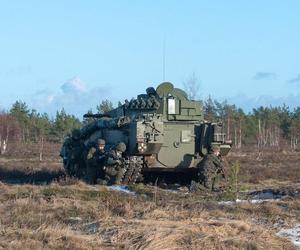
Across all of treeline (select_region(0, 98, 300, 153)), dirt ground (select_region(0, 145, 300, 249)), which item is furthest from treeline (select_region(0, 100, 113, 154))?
dirt ground (select_region(0, 145, 300, 249))

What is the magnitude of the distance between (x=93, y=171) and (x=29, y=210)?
9476 millimetres

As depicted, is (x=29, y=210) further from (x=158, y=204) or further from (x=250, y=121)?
(x=250, y=121)

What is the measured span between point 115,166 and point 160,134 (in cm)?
162

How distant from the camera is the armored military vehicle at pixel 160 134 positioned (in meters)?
20.9

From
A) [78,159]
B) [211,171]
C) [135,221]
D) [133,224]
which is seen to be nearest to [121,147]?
[211,171]

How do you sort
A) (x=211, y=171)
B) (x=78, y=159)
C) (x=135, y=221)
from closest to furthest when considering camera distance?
(x=135, y=221) → (x=211, y=171) → (x=78, y=159)

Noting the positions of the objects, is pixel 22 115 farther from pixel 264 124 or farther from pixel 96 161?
pixel 96 161

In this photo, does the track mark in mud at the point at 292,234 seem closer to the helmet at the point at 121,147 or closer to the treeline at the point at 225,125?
the helmet at the point at 121,147

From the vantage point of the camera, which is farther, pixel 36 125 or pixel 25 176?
pixel 36 125

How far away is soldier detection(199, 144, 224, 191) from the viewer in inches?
816

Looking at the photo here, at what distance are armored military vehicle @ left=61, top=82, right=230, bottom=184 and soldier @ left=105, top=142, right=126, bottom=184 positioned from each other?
0.19 m

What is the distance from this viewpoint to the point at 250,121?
3319 inches

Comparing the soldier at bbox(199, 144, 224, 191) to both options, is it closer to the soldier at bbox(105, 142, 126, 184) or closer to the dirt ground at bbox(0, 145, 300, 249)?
the soldier at bbox(105, 142, 126, 184)

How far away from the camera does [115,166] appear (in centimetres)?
2070
